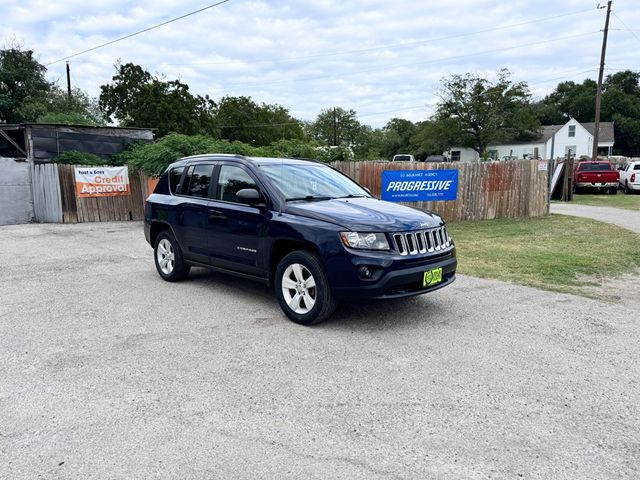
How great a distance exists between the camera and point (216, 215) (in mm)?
6418

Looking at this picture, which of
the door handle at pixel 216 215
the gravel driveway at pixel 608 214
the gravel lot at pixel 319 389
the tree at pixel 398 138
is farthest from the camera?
the tree at pixel 398 138

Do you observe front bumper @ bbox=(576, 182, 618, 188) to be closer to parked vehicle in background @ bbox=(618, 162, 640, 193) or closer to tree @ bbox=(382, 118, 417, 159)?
parked vehicle in background @ bbox=(618, 162, 640, 193)

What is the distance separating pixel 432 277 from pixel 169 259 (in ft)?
13.4

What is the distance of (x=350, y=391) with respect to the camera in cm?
378

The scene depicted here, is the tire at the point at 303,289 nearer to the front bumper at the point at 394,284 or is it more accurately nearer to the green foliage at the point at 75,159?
the front bumper at the point at 394,284

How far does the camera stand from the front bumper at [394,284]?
4918 mm

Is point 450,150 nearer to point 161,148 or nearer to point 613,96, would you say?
point 613,96

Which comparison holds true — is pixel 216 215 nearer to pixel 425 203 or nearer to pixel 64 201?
pixel 425 203

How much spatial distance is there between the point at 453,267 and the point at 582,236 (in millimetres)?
7252

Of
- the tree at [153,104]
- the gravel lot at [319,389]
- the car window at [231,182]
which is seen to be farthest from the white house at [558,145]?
the gravel lot at [319,389]

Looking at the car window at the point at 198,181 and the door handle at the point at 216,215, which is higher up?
the car window at the point at 198,181

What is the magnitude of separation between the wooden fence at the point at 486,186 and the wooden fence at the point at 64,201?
818 centimetres

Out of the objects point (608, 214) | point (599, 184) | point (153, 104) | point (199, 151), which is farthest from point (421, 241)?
point (153, 104)

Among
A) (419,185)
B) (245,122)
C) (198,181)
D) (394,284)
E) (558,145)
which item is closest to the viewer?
(394,284)
